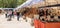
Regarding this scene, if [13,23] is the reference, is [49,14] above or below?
above

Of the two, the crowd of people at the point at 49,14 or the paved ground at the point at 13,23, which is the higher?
the crowd of people at the point at 49,14

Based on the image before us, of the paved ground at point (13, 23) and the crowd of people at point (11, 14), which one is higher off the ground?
the crowd of people at point (11, 14)

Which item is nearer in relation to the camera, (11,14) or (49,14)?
(49,14)

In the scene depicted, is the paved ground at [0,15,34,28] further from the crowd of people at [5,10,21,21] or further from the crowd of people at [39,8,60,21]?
the crowd of people at [39,8,60,21]

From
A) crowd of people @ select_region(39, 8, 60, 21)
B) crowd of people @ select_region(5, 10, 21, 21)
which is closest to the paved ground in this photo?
crowd of people @ select_region(5, 10, 21, 21)

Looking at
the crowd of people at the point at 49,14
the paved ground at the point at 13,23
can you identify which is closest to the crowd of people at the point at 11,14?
the paved ground at the point at 13,23

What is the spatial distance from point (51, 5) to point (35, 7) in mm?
167

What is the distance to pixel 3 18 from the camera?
5.13 ft

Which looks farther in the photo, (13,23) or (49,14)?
(13,23)

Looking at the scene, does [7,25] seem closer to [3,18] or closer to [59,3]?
[3,18]

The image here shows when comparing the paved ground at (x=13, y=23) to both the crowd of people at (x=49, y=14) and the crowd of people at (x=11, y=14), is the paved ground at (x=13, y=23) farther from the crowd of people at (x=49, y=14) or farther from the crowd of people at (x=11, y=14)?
the crowd of people at (x=49, y=14)

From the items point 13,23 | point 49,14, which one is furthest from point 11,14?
point 49,14

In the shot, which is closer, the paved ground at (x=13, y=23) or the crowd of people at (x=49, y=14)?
the crowd of people at (x=49, y=14)

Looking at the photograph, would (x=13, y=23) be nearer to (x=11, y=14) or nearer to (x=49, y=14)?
(x=11, y=14)
